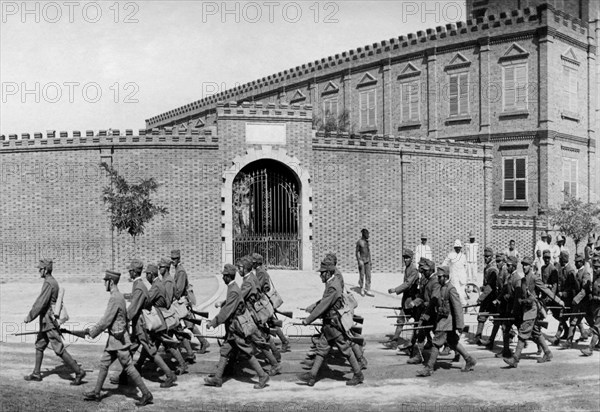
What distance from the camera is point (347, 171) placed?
80.2 feet

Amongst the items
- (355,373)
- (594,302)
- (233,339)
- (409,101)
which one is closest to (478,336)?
(594,302)

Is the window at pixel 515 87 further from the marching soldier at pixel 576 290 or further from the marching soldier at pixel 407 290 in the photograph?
the marching soldier at pixel 407 290

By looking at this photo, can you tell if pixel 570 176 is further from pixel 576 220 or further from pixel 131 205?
pixel 131 205

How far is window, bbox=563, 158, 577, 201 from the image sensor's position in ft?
Result: 101

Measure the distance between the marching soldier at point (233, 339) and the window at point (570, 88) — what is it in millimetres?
24849

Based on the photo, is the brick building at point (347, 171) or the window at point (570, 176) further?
the window at point (570, 176)

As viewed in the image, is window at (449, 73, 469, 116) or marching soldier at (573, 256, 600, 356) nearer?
marching soldier at (573, 256, 600, 356)

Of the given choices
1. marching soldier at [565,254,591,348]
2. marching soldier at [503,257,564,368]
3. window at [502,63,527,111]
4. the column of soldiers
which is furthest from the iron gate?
window at [502,63,527,111]

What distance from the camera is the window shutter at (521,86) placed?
30.6 meters

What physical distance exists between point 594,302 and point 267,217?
1257 cm

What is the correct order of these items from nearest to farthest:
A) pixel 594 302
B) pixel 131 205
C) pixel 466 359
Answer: pixel 466 359, pixel 594 302, pixel 131 205

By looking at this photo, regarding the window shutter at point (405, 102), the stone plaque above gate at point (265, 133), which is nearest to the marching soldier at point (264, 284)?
the stone plaque above gate at point (265, 133)

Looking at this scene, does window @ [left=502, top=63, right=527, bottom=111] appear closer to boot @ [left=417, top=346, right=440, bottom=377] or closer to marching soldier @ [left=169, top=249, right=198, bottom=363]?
boot @ [left=417, top=346, right=440, bottom=377]

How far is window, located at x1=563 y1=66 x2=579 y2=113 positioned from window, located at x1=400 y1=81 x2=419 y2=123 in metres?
6.87
